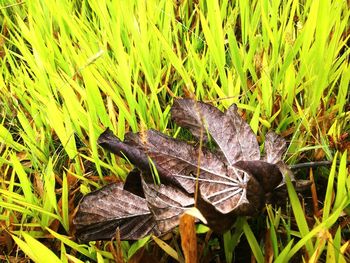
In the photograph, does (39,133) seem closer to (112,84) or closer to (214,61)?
(112,84)

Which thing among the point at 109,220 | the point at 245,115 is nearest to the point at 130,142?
the point at 109,220

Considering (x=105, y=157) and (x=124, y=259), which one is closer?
(x=124, y=259)

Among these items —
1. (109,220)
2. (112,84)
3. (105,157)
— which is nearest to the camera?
(109,220)

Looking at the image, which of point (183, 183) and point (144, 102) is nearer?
point (183, 183)
